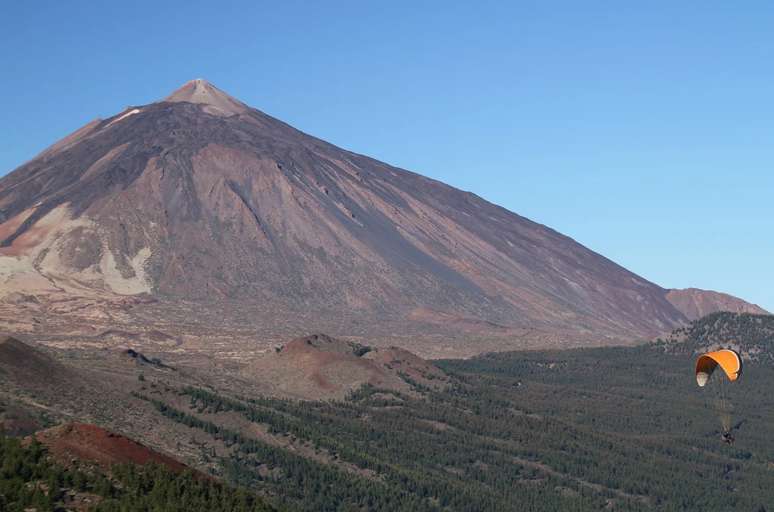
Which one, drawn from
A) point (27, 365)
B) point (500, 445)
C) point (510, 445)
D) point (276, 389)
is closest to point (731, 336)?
point (510, 445)

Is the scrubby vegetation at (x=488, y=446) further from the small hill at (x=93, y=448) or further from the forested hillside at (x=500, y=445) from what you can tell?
the small hill at (x=93, y=448)

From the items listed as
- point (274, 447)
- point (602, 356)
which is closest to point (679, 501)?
point (274, 447)

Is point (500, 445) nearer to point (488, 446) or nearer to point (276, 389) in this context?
point (488, 446)

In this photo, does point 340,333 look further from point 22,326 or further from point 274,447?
point 274,447

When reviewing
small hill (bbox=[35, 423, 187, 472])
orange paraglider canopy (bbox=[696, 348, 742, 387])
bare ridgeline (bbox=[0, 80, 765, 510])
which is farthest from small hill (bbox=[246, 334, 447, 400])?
small hill (bbox=[35, 423, 187, 472])

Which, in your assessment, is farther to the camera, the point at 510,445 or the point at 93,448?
the point at 510,445

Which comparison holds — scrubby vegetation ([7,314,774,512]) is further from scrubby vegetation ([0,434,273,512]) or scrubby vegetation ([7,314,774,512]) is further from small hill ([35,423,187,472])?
small hill ([35,423,187,472])
